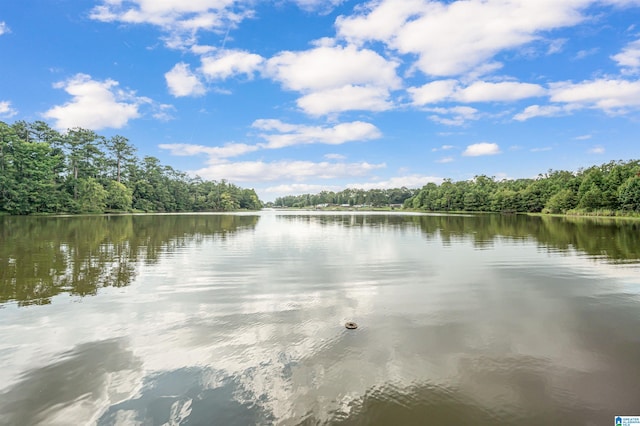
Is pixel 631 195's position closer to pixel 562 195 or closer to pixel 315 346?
pixel 562 195

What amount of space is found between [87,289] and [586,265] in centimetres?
1818

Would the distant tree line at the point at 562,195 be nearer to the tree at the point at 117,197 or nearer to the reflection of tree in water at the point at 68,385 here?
the reflection of tree in water at the point at 68,385

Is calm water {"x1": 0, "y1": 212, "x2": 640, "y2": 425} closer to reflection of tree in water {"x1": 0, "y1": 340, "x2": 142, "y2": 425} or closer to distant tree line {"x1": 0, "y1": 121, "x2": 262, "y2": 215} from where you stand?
reflection of tree in water {"x1": 0, "y1": 340, "x2": 142, "y2": 425}

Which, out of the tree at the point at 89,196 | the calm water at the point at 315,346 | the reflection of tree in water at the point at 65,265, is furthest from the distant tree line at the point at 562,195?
the tree at the point at 89,196

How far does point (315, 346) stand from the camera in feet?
20.3

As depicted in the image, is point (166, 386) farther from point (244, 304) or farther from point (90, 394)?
point (244, 304)

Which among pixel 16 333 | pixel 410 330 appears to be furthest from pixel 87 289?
pixel 410 330

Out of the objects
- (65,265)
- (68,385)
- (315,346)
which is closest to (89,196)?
(65,265)

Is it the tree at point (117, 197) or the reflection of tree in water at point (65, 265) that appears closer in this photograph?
the reflection of tree in water at point (65, 265)

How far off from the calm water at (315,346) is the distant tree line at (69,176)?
55987 mm

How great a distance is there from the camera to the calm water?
4418 millimetres

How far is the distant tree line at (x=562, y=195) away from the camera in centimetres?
5788

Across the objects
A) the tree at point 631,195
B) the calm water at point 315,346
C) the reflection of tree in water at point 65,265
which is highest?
the tree at point 631,195

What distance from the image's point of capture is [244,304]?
8695 mm
